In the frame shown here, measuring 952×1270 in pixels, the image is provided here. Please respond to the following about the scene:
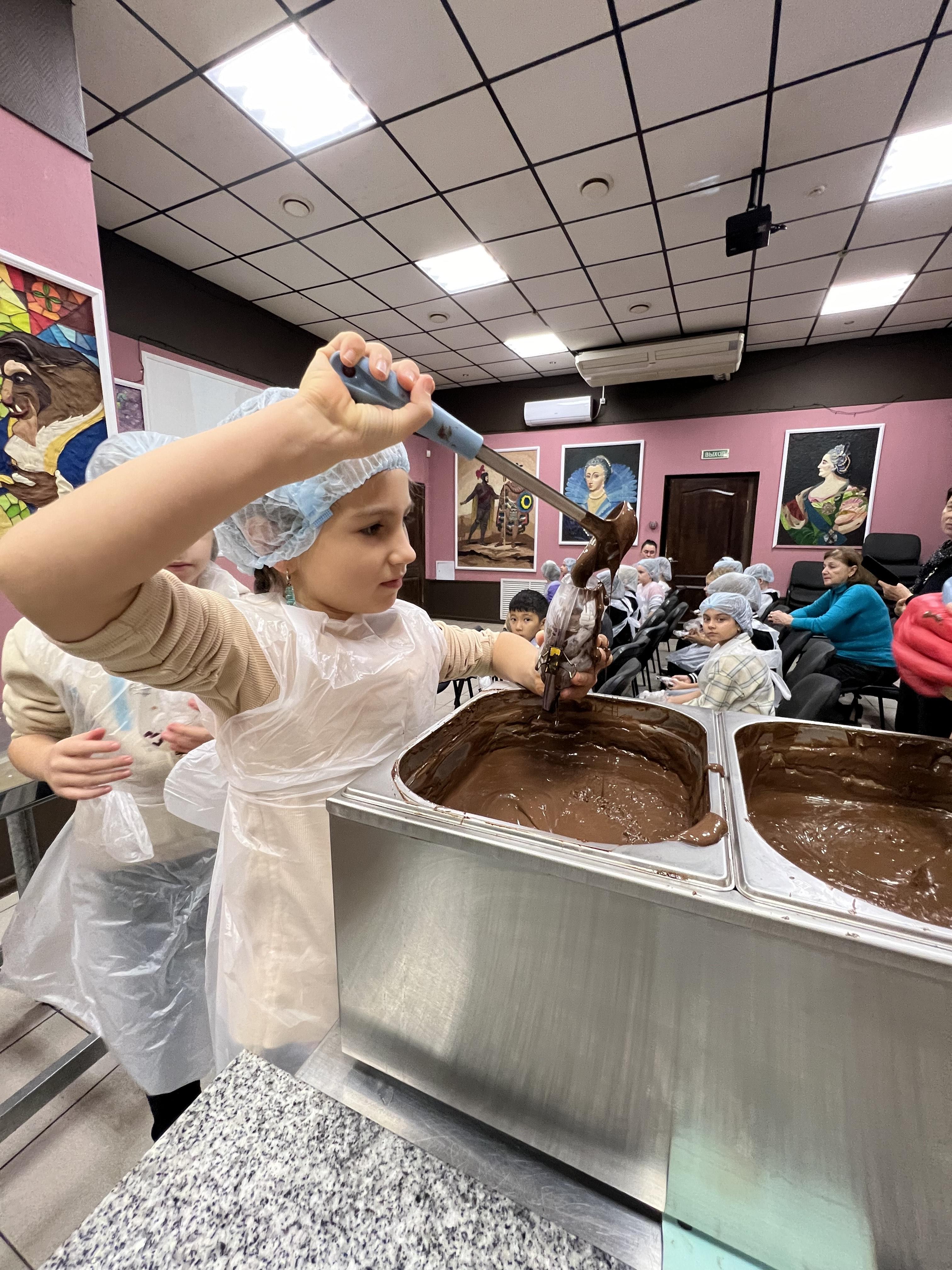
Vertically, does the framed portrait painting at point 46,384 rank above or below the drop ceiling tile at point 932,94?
below

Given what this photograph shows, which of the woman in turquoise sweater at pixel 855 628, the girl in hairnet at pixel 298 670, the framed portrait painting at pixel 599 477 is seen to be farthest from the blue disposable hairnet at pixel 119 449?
the framed portrait painting at pixel 599 477

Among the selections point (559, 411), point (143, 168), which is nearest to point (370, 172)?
point (143, 168)

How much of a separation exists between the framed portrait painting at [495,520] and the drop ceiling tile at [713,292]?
2.82 meters

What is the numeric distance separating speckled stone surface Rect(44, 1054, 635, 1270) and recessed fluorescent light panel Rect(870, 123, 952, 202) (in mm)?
4282

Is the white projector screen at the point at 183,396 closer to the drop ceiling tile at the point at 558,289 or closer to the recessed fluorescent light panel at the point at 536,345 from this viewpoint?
the drop ceiling tile at the point at 558,289

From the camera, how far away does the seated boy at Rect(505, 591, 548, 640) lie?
3168mm

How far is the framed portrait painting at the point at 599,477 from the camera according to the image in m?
6.49

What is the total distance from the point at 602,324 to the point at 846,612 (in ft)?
10.9

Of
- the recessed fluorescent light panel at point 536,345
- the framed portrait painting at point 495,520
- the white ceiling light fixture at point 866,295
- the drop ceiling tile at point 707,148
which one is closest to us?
the drop ceiling tile at point 707,148

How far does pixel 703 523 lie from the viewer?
6.32 meters

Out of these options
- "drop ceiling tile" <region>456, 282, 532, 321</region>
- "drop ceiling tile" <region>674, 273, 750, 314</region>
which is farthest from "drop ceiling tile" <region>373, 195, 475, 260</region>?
"drop ceiling tile" <region>674, 273, 750, 314</region>

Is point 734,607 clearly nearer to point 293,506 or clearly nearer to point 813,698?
point 813,698

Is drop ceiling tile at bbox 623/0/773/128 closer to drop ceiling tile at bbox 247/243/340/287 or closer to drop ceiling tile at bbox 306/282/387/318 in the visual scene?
drop ceiling tile at bbox 247/243/340/287

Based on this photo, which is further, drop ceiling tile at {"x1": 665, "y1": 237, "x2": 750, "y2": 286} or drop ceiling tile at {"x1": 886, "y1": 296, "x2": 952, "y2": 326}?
drop ceiling tile at {"x1": 886, "y1": 296, "x2": 952, "y2": 326}
